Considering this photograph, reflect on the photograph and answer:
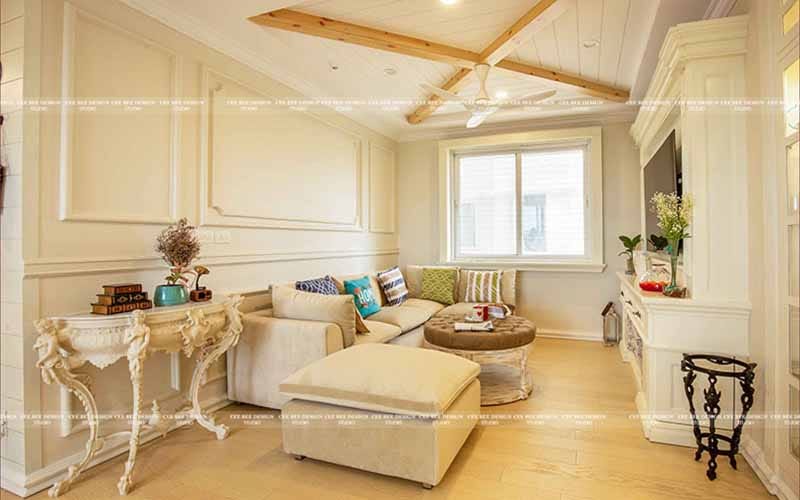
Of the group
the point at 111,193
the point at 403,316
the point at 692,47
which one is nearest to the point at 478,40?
the point at 692,47

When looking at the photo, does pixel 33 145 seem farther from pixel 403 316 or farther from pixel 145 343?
pixel 403 316

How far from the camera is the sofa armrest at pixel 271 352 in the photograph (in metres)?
2.75

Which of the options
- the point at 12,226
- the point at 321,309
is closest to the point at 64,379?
the point at 12,226

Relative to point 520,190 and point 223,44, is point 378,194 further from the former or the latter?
point 223,44

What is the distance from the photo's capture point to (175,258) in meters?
2.41

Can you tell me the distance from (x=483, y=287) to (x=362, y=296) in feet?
5.17

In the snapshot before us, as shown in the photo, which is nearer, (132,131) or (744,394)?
(744,394)

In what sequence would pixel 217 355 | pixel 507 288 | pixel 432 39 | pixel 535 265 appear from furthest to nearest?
pixel 535 265 < pixel 507 288 < pixel 432 39 < pixel 217 355

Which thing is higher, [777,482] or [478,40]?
[478,40]

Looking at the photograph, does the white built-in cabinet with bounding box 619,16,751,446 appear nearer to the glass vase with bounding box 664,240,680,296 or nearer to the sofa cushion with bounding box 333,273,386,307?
the glass vase with bounding box 664,240,680,296

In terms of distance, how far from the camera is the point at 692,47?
2.36 metres

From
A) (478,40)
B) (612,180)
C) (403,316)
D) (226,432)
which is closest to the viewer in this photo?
(226,432)

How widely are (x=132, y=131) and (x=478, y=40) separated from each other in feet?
7.93

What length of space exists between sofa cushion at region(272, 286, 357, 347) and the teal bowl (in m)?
0.78
